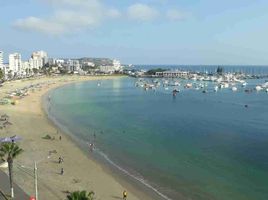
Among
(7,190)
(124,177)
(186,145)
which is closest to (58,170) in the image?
(124,177)

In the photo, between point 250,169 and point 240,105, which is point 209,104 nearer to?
point 240,105

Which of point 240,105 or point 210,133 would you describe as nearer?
point 210,133

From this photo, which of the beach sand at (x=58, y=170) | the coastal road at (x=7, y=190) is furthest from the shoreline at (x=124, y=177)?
the coastal road at (x=7, y=190)

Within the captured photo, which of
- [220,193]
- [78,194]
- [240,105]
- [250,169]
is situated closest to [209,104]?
[240,105]

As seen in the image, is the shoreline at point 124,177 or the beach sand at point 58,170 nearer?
the beach sand at point 58,170

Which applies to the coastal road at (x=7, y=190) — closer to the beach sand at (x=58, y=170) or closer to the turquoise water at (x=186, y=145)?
the beach sand at (x=58, y=170)

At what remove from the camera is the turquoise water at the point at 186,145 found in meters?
40.5

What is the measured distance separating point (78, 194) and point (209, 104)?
92.0 metres

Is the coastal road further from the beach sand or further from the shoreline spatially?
the shoreline

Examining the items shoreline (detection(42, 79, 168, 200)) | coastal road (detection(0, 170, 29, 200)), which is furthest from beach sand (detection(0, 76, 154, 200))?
coastal road (detection(0, 170, 29, 200))

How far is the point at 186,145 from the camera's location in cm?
5675

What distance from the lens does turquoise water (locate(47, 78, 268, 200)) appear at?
4050 centimetres

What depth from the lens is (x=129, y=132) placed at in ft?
220

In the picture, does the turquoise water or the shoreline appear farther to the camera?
the turquoise water
